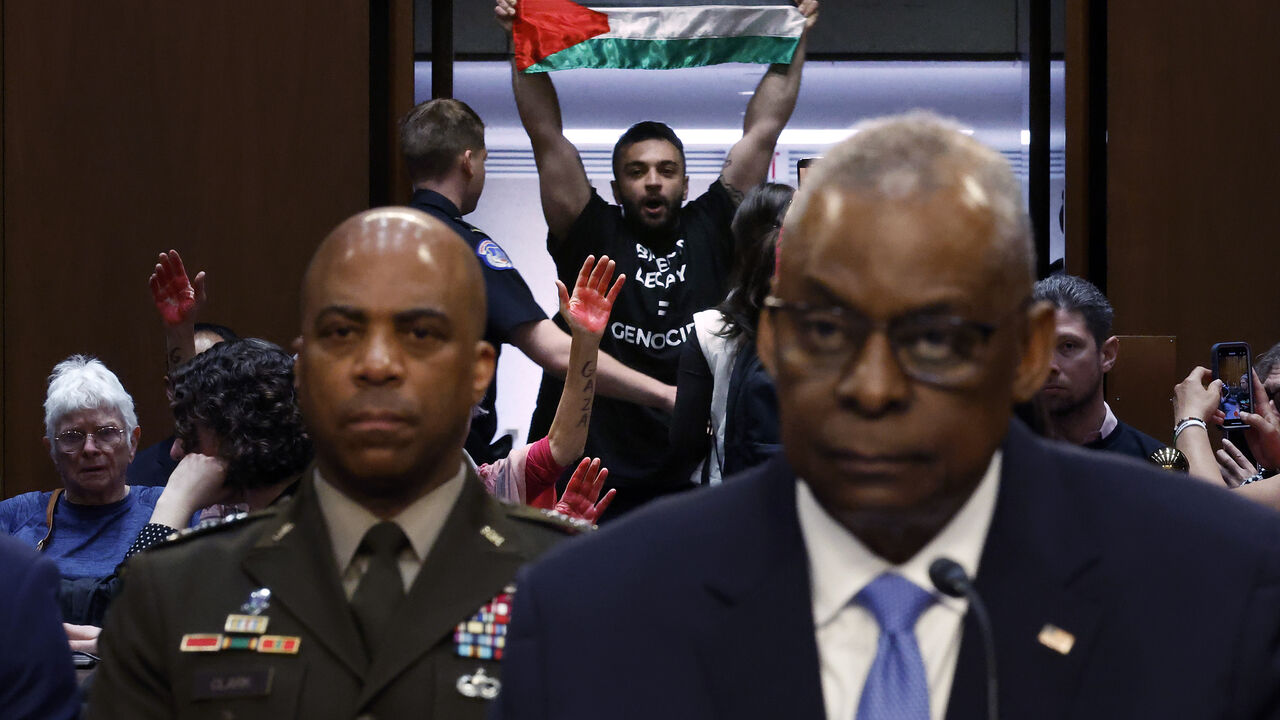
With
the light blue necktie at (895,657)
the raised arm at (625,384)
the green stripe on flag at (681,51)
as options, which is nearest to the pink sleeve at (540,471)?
the raised arm at (625,384)

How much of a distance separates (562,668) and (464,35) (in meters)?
6.96

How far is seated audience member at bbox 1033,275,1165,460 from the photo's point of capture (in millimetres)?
3814

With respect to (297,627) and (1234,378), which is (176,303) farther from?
(1234,378)

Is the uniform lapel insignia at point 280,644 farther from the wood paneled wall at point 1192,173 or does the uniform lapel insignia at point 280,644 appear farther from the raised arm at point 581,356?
the wood paneled wall at point 1192,173

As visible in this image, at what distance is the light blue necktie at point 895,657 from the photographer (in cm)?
119

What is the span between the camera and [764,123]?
15.9ft

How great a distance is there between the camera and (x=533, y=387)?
9648mm

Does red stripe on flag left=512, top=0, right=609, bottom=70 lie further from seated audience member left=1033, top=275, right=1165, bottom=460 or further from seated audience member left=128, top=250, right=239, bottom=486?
seated audience member left=1033, top=275, right=1165, bottom=460

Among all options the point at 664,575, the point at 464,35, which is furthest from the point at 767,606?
the point at 464,35

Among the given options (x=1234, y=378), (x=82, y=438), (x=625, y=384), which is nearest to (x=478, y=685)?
(x=625, y=384)

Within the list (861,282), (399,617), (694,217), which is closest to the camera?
(861,282)

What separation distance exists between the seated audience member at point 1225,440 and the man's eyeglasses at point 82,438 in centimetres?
278

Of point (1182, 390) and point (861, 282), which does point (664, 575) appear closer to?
point (861, 282)

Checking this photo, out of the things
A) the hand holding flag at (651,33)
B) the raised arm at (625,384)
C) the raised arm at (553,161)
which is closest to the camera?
the raised arm at (625,384)
